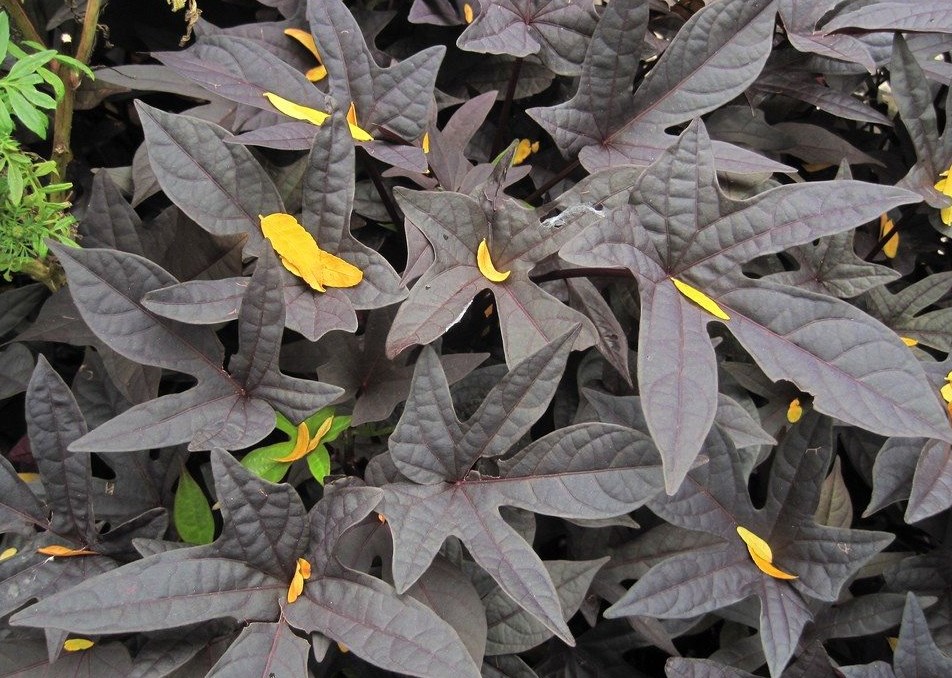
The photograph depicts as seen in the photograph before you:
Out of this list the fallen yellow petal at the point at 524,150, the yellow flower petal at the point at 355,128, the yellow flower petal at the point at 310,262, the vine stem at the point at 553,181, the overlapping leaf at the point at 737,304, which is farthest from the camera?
the fallen yellow petal at the point at 524,150

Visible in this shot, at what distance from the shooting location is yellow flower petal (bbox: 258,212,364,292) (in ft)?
2.52

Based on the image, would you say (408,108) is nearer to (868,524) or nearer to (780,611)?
(780,611)

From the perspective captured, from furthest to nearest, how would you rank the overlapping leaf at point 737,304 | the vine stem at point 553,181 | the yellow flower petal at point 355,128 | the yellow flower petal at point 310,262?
the vine stem at point 553,181
the yellow flower petal at point 355,128
the yellow flower petal at point 310,262
the overlapping leaf at point 737,304

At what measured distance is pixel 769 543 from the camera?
Answer: 87 cm

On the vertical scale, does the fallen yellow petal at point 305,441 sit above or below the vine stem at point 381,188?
below

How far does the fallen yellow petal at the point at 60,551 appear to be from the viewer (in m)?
0.77

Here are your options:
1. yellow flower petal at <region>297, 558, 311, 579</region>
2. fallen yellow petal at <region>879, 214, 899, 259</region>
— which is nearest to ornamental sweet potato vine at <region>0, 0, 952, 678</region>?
yellow flower petal at <region>297, 558, 311, 579</region>

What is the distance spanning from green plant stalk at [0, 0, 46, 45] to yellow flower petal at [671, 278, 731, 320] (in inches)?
30.5

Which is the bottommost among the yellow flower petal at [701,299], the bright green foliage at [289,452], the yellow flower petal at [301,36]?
the bright green foliage at [289,452]

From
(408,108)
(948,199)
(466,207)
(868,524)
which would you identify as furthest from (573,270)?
(868,524)

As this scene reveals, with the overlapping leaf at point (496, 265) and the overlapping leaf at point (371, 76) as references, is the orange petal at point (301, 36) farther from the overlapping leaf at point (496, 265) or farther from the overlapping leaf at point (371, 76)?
the overlapping leaf at point (496, 265)

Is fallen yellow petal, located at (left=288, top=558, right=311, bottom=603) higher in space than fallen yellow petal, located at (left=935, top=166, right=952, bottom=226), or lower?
lower

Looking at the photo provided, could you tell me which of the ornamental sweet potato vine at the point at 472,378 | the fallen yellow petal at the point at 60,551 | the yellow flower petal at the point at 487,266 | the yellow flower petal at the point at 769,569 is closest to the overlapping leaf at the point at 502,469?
the ornamental sweet potato vine at the point at 472,378

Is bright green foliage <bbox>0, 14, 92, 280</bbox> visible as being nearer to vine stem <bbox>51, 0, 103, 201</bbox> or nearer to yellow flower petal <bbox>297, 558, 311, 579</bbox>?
vine stem <bbox>51, 0, 103, 201</bbox>
